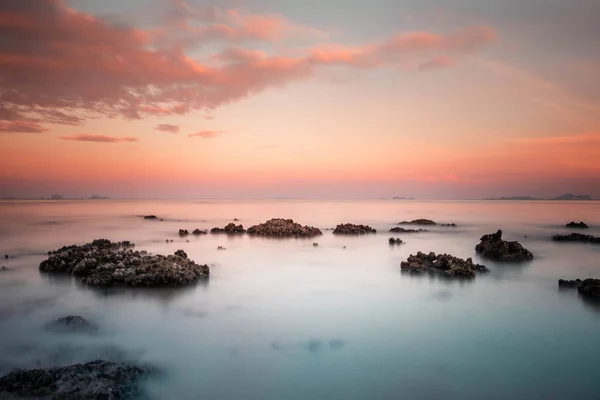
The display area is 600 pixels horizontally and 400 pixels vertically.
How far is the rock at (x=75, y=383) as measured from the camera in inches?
194

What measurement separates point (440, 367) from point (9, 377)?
21.0ft

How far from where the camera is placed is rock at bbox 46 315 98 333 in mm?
7838

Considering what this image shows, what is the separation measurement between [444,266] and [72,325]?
11821 mm

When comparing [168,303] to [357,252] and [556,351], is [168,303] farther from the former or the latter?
[357,252]

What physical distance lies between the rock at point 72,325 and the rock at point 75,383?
8.25 feet

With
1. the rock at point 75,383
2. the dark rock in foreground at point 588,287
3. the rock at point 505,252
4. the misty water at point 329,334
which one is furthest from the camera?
the rock at point 505,252

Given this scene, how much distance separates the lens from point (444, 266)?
14.1 metres

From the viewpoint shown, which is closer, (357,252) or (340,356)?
(340,356)

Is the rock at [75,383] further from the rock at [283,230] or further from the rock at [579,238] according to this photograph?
the rock at [579,238]

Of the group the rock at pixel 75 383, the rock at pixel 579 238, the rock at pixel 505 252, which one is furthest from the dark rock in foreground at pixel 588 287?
the rock at pixel 579 238

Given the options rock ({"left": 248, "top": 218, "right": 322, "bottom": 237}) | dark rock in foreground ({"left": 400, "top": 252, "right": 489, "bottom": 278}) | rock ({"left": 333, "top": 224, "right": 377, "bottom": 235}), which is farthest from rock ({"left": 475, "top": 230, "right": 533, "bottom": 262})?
rock ({"left": 248, "top": 218, "right": 322, "bottom": 237})

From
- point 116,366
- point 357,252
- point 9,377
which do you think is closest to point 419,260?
point 357,252

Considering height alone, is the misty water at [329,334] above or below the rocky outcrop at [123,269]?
below

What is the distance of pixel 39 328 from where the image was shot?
796 cm
